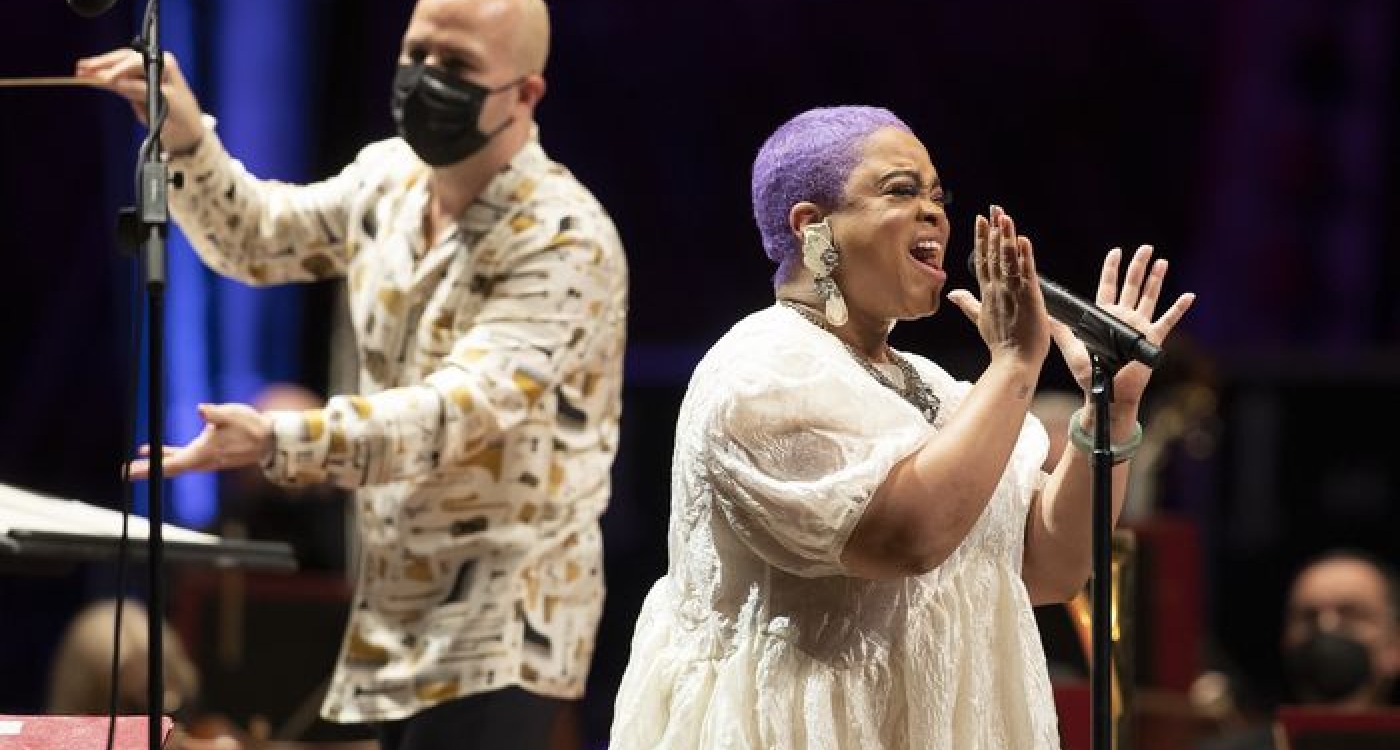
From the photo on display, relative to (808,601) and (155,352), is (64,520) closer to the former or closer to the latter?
(155,352)

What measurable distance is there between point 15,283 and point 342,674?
3641 millimetres

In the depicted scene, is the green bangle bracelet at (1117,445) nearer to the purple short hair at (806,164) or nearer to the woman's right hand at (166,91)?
the purple short hair at (806,164)

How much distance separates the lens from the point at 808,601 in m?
3.27

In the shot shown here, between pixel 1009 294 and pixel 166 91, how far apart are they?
180cm

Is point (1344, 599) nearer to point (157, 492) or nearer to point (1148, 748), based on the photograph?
point (1148, 748)

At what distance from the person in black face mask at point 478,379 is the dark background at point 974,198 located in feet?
10.3

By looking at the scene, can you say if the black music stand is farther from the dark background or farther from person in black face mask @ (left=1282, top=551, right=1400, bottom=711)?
the dark background

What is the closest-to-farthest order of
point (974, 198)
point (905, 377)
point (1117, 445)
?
point (1117, 445) → point (905, 377) → point (974, 198)

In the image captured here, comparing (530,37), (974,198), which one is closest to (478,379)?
(530,37)

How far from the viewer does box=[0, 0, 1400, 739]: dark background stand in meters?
7.43

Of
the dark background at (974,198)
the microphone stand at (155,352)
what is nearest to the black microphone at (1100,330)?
the microphone stand at (155,352)

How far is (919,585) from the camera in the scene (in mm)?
3299

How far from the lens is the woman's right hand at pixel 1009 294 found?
316cm

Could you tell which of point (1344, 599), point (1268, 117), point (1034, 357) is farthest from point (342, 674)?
point (1268, 117)
